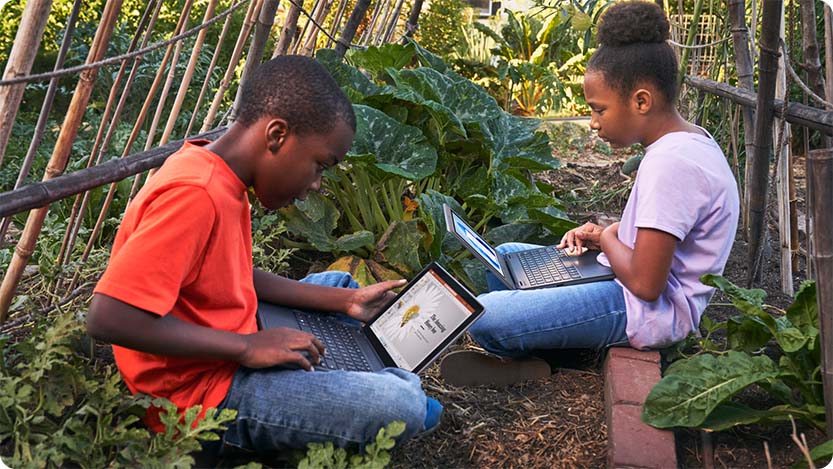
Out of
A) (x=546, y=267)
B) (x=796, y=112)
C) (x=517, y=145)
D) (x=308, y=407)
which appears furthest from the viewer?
(x=517, y=145)

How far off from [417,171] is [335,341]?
1168 millimetres

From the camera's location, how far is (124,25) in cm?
514

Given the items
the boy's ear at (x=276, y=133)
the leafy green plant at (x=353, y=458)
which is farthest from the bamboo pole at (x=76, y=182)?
the leafy green plant at (x=353, y=458)

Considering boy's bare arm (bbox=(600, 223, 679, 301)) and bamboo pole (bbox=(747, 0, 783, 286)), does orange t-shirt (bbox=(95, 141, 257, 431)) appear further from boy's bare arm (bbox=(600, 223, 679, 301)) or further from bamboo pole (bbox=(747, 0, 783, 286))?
bamboo pole (bbox=(747, 0, 783, 286))

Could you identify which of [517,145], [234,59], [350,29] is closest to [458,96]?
[517,145]

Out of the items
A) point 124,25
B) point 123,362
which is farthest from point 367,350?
point 124,25

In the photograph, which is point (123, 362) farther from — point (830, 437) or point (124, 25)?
point (124, 25)

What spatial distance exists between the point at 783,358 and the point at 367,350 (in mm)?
1005

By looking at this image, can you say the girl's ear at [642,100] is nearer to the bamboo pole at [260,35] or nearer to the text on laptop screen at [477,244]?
the text on laptop screen at [477,244]

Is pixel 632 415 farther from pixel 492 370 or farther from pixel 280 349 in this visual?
pixel 280 349

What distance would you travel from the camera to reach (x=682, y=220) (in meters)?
2.21

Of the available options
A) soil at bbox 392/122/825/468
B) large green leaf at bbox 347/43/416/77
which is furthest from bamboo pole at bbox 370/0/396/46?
soil at bbox 392/122/825/468

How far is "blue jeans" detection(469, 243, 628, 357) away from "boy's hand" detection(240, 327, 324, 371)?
70 cm

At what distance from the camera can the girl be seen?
2.24 m
